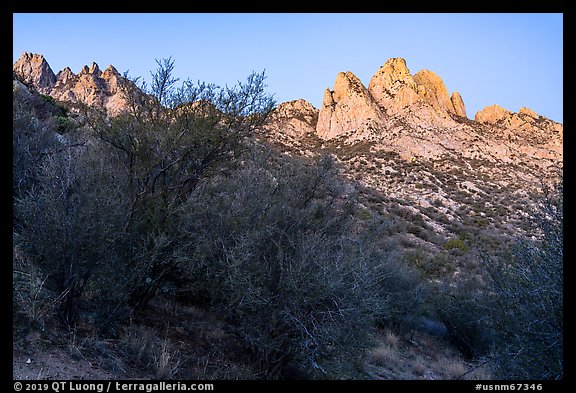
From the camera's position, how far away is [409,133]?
156 ft

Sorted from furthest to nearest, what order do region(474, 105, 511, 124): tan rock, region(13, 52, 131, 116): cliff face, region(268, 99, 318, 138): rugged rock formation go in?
region(474, 105, 511, 124): tan rock
region(268, 99, 318, 138): rugged rock formation
region(13, 52, 131, 116): cliff face

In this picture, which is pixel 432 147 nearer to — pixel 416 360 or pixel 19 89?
pixel 416 360

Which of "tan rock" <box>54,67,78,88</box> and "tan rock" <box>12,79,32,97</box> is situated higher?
"tan rock" <box>54,67,78,88</box>

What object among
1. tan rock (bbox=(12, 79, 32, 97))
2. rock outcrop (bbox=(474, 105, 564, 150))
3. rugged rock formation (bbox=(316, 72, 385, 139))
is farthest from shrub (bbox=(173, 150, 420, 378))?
rock outcrop (bbox=(474, 105, 564, 150))

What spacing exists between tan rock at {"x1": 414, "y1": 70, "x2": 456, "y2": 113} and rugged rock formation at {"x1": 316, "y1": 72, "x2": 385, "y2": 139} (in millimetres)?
6831

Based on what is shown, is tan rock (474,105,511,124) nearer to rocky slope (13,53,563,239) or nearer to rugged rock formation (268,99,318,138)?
rocky slope (13,53,563,239)

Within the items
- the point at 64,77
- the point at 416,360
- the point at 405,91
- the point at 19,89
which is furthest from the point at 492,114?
the point at 19,89

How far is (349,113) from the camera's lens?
52.5 meters

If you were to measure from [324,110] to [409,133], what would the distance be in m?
12.6

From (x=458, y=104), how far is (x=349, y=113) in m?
19.9

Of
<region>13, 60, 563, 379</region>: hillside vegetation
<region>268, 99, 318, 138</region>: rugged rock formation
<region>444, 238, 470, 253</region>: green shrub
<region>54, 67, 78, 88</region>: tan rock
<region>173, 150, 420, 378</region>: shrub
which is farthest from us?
<region>268, 99, 318, 138</region>: rugged rock formation

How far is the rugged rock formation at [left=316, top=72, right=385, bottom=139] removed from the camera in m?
50.7
